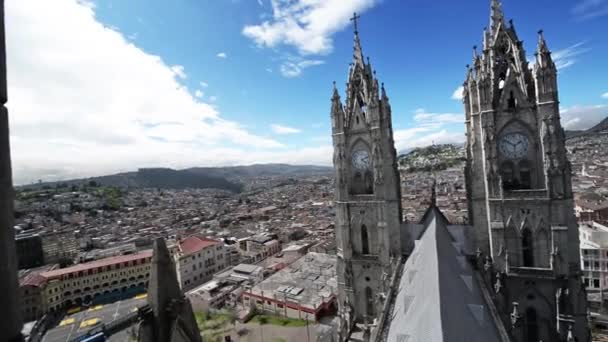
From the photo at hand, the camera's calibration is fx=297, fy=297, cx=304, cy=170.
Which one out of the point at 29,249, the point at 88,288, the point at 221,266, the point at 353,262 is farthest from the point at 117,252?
the point at 353,262

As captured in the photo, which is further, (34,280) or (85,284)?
(85,284)

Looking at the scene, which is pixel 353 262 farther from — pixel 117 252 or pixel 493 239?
pixel 117 252

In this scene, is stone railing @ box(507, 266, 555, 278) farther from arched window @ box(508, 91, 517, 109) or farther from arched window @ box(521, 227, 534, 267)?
arched window @ box(508, 91, 517, 109)

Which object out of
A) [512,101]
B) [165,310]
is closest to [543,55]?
[512,101]

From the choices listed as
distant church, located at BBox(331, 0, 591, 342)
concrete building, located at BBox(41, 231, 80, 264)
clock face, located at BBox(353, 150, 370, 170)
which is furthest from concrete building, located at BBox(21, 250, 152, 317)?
clock face, located at BBox(353, 150, 370, 170)

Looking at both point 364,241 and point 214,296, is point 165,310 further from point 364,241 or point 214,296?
point 214,296

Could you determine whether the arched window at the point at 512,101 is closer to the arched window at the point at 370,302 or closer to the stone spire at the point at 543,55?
the stone spire at the point at 543,55
